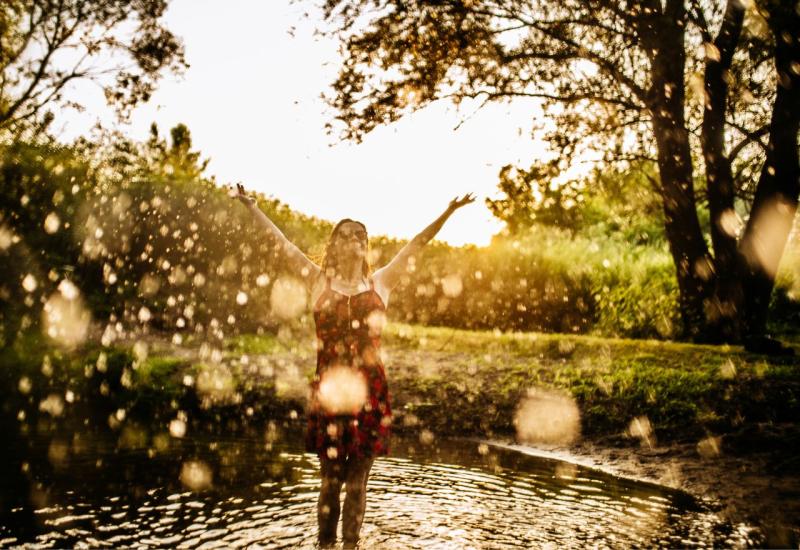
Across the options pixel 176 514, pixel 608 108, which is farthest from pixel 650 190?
pixel 176 514

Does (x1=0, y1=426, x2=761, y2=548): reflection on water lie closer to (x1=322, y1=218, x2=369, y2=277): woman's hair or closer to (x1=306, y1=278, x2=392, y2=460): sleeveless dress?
(x1=306, y1=278, x2=392, y2=460): sleeveless dress

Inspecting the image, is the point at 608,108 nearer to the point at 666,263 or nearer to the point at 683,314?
the point at 683,314

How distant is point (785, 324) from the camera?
1590 centimetres

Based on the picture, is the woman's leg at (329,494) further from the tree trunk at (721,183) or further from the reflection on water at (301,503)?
the tree trunk at (721,183)

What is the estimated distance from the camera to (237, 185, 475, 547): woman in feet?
13.9

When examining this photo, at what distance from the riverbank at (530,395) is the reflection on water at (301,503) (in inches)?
28.3

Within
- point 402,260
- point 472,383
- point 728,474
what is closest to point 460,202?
point 402,260

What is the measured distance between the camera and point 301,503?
5.50m

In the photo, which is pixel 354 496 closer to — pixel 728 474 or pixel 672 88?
pixel 728 474

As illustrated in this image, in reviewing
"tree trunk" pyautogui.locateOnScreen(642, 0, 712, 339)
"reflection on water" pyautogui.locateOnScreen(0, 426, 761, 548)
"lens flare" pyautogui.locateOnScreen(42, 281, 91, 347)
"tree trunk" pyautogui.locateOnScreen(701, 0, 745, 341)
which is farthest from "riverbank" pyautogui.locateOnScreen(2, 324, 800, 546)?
"lens flare" pyautogui.locateOnScreen(42, 281, 91, 347)

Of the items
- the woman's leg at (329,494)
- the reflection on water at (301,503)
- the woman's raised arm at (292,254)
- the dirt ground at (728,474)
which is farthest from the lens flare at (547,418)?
the woman's raised arm at (292,254)

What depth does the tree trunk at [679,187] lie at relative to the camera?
11.2m

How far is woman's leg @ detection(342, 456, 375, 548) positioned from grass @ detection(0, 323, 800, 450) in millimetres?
4555

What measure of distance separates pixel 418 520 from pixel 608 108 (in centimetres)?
971
